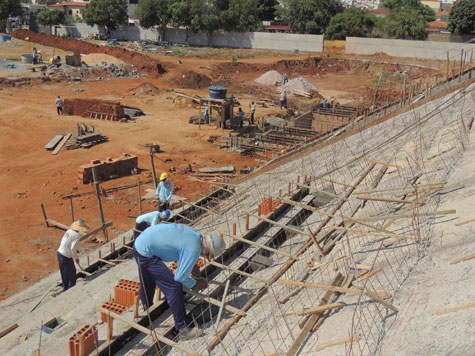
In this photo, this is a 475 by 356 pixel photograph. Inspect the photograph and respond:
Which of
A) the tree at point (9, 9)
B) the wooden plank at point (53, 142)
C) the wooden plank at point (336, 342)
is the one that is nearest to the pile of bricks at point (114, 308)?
the wooden plank at point (336, 342)

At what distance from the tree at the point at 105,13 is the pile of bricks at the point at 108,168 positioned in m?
36.3

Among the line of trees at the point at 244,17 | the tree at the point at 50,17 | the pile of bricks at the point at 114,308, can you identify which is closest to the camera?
the pile of bricks at the point at 114,308

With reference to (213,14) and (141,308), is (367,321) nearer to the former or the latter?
(141,308)

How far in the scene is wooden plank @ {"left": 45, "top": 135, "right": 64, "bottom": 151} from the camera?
52.7 ft

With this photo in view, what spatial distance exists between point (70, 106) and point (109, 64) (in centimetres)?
1204

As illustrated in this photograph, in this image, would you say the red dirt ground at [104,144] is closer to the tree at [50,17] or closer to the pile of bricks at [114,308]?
the pile of bricks at [114,308]

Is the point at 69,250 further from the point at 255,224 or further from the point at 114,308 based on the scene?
the point at 255,224

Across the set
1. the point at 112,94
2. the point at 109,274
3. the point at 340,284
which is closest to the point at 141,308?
the point at 109,274

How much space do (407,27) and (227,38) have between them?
17083 millimetres

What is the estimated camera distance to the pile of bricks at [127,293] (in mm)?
5264

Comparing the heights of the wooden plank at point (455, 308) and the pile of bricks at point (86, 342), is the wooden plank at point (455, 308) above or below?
above

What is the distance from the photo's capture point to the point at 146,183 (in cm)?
1322

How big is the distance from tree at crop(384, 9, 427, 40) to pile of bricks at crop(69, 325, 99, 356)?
137 ft

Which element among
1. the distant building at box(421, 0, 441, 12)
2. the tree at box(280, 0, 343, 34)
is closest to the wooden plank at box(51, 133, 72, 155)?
the tree at box(280, 0, 343, 34)
